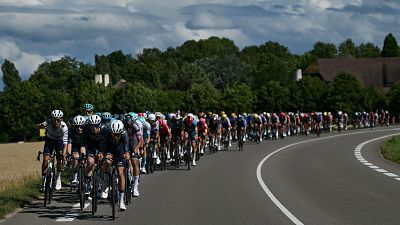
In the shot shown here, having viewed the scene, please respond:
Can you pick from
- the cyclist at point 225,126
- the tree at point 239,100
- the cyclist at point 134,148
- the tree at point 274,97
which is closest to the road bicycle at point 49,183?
the cyclist at point 134,148

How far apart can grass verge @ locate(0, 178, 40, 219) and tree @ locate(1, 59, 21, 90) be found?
12496cm

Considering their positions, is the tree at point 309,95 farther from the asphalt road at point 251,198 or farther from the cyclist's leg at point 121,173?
the cyclist's leg at point 121,173

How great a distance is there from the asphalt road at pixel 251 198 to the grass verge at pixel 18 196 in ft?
0.92

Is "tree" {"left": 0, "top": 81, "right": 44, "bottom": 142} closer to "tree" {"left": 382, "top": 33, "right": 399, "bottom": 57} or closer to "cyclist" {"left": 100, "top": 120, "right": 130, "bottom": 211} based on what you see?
"tree" {"left": 382, "top": 33, "right": 399, "bottom": 57}

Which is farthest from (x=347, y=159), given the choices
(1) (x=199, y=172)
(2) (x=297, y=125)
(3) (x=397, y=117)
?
(3) (x=397, y=117)

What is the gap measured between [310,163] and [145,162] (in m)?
7.49

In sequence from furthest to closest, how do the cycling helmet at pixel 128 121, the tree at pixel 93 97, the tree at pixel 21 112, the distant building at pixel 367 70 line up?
the distant building at pixel 367 70 → the tree at pixel 93 97 → the tree at pixel 21 112 → the cycling helmet at pixel 128 121

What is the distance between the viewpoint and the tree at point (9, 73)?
14200 centimetres

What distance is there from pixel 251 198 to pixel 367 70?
125 m

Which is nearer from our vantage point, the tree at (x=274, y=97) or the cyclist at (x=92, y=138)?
the cyclist at (x=92, y=138)

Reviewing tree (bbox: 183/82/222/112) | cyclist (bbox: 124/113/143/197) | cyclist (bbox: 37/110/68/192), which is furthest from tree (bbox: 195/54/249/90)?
cyclist (bbox: 37/110/68/192)

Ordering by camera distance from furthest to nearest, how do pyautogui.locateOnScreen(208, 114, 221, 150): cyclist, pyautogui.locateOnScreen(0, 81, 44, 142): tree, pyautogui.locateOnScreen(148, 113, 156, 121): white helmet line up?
1. pyautogui.locateOnScreen(0, 81, 44, 142): tree
2. pyautogui.locateOnScreen(208, 114, 221, 150): cyclist
3. pyautogui.locateOnScreen(148, 113, 156, 121): white helmet

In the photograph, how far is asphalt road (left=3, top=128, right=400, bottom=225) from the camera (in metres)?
12.9

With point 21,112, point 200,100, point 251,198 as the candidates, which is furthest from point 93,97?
point 251,198
